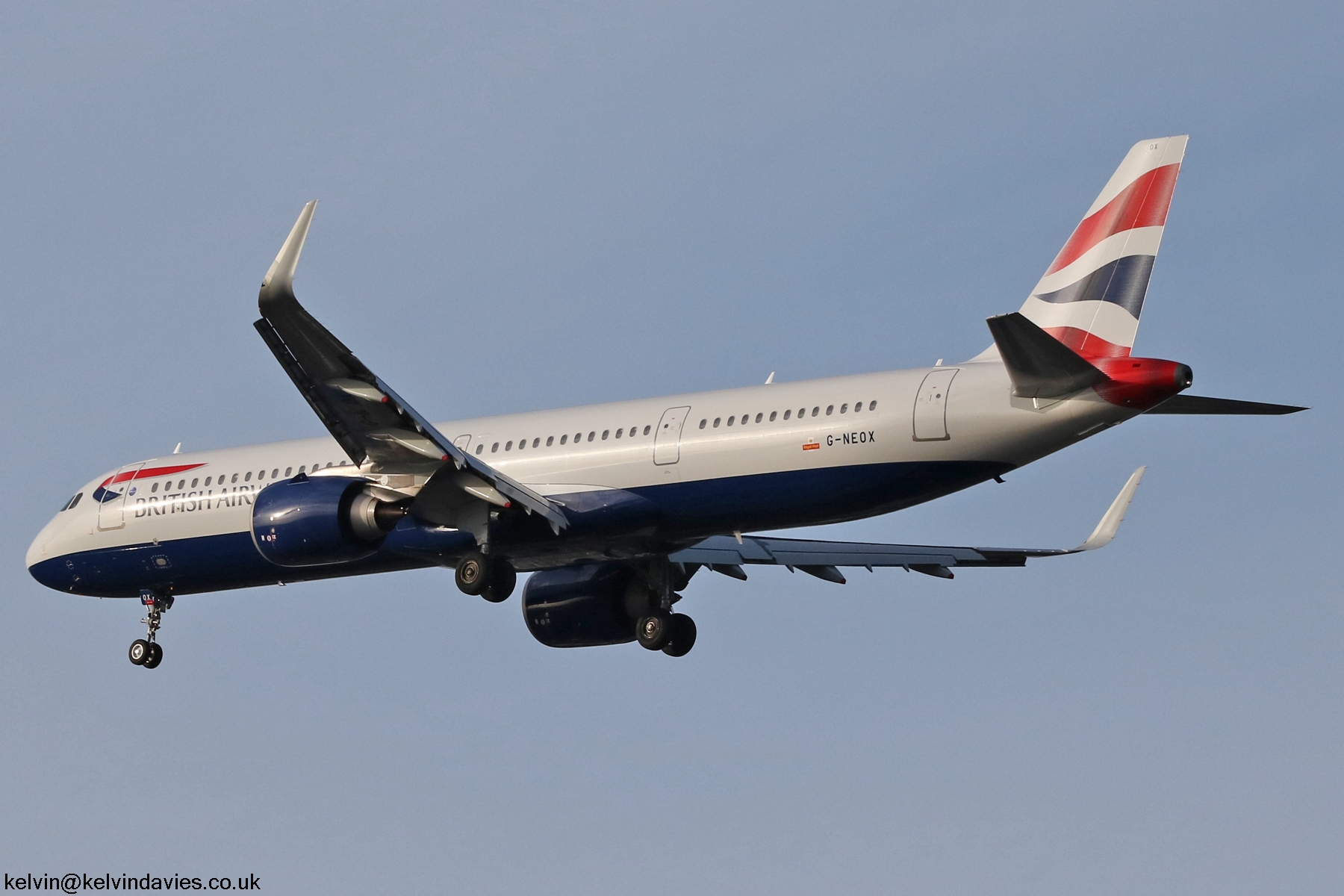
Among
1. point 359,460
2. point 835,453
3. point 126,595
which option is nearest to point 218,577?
point 126,595

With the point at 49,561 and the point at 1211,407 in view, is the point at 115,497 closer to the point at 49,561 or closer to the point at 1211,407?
the point at 49,561

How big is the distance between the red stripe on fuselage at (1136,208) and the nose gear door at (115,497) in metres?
17.8

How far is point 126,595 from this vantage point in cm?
3497

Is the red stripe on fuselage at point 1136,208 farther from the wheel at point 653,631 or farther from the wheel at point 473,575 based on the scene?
the wheel at point 473,575

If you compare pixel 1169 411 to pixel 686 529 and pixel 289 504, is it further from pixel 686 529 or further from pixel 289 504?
pixel 289 504

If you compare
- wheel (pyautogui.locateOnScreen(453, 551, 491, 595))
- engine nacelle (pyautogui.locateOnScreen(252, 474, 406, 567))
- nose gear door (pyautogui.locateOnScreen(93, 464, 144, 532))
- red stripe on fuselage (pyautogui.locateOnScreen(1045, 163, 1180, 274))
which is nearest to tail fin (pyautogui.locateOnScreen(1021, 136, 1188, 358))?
red stripe on fuselage (pyautogui.locateOnScreen(1045, 163, 1180, 274))

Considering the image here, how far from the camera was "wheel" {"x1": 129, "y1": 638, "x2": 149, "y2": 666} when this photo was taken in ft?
115

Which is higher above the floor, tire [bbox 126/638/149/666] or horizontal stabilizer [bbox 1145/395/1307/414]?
tire [bbox 126/638/149/666]

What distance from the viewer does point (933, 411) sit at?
27.1m

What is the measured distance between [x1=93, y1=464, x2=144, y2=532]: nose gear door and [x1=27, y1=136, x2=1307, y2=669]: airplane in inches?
2.9

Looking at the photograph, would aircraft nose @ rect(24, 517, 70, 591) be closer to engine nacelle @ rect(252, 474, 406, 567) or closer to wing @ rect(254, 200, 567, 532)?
engine nacelle @ rect(252, 474, 406, 567)

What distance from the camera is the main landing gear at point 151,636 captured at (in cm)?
3462

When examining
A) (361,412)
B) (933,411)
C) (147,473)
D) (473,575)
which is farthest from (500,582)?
(147,473)

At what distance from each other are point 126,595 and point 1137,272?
19407 millimetres
